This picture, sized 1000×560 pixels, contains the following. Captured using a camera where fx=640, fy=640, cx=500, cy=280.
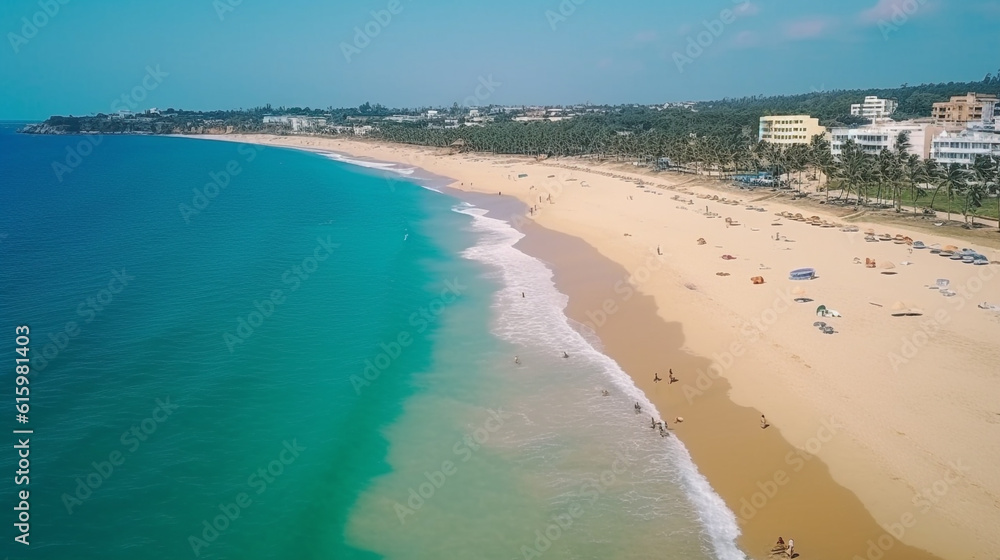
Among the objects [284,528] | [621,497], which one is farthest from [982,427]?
[284,528]

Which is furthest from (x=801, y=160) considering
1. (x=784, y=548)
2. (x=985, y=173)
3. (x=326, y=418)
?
(x=326, y=418)

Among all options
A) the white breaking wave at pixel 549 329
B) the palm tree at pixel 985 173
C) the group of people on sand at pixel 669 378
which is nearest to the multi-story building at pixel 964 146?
the palm tree at pixel 985 173

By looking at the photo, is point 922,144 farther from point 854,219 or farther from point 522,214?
point 522,214

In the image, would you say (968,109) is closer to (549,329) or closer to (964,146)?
(964,146)

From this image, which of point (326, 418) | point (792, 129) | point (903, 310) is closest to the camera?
point (326, 418)

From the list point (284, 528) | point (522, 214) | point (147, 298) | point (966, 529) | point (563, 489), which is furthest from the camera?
point (522, 214)

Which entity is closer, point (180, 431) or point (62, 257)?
point (180, 431)

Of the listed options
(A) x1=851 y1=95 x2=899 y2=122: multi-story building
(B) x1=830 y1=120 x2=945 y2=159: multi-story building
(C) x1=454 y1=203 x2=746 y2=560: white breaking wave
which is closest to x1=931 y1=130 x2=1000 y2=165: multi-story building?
(B) x1=830 y1=120 x2=945 y2=159: multi-story building
